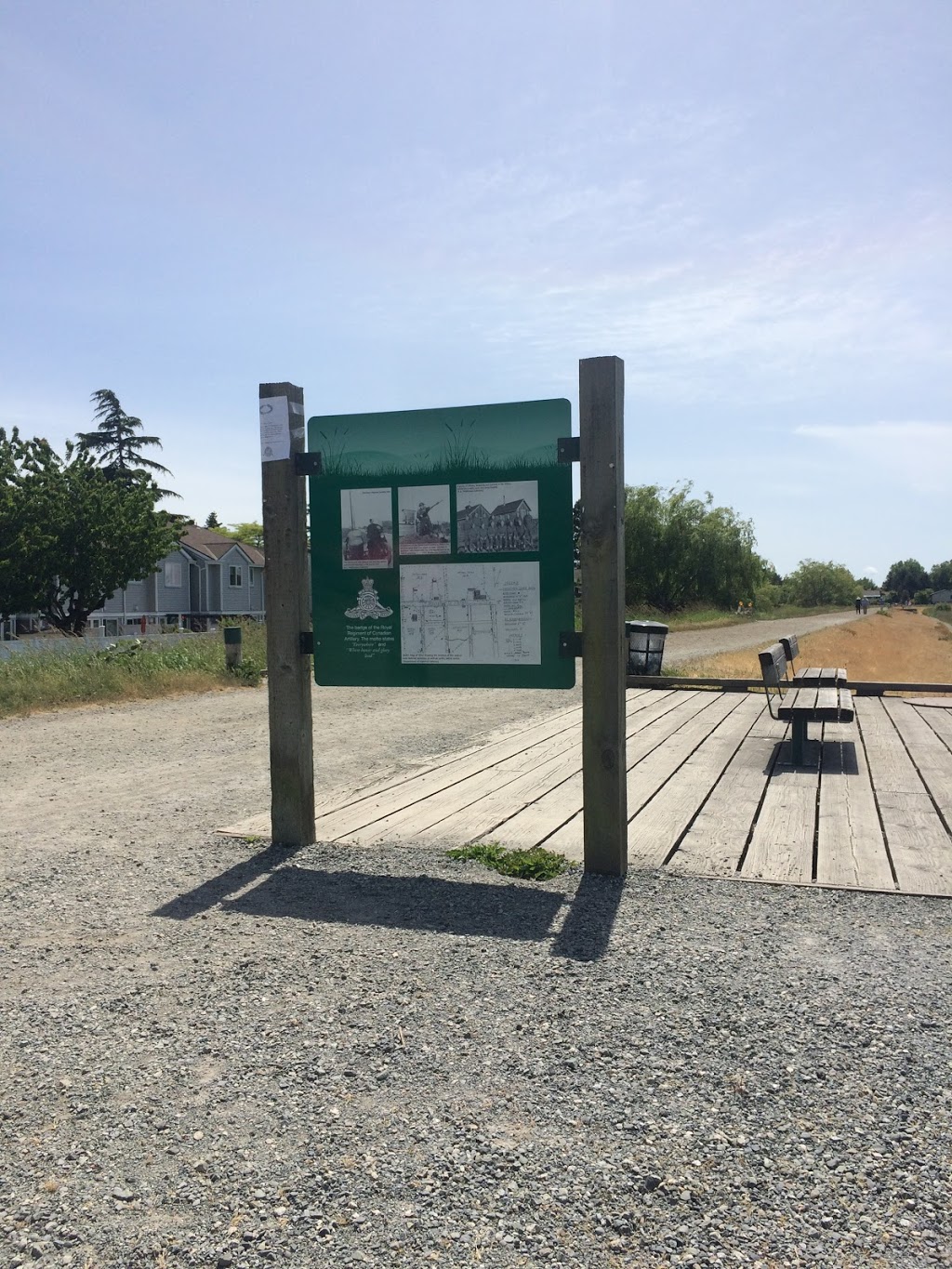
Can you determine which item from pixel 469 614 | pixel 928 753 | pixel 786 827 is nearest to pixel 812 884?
pixel 786 827

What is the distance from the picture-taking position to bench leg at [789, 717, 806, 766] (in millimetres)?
7441

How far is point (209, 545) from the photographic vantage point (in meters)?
54.9

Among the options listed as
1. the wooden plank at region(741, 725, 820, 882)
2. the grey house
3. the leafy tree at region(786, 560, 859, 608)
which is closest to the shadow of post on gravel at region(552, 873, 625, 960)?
the wooden plank at region(741, 725, 820, 882)

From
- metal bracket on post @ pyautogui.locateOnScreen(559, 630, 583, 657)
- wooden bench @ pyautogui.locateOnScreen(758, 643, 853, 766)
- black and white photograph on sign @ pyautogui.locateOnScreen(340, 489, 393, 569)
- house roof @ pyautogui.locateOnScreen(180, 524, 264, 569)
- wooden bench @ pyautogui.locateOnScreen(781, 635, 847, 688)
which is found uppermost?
house roof @ pyautogui.locateOnScreen(180, 524, 264, 569)

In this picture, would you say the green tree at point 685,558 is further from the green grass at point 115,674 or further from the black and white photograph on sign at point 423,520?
the black and white photograph on sign at point 423,520

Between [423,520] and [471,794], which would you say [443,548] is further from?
[471,794]

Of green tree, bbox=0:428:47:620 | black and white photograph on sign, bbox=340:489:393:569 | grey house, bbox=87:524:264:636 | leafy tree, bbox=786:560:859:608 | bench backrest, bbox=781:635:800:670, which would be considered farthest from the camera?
leafy tree, bbox=786:560:859:608

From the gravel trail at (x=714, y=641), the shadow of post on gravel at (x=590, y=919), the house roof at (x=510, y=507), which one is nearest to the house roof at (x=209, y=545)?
the gravel trail at (x=714, y=641)

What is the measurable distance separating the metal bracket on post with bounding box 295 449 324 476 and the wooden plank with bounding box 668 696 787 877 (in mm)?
2789

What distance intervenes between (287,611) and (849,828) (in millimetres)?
3416

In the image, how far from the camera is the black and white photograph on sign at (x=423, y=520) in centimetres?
508

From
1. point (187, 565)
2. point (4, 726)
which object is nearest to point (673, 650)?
point (4, 726)

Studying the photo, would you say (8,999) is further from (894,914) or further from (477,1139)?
(894,914)

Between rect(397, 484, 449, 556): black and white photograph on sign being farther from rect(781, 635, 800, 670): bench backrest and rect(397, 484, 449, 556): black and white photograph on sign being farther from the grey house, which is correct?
the grey house
